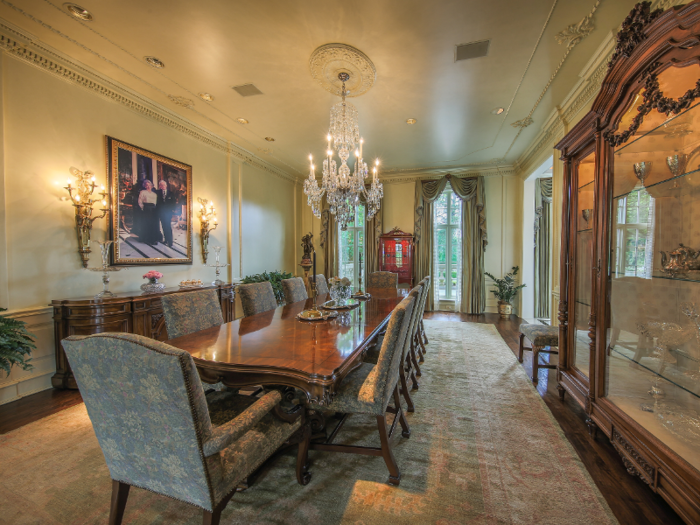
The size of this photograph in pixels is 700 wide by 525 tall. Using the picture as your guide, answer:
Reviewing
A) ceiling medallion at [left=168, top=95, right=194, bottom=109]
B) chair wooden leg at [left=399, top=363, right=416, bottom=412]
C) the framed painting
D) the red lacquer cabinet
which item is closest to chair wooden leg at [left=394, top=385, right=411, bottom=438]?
chair wooden leg at [left=399, top=363, right=416, bottom=412]

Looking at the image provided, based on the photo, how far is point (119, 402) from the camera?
1.06 meters

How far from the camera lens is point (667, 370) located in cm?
157

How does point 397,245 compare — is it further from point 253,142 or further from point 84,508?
point 84,508

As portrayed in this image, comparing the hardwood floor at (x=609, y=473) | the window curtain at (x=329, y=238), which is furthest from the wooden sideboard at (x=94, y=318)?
the window curtain at (x=329, y=238)

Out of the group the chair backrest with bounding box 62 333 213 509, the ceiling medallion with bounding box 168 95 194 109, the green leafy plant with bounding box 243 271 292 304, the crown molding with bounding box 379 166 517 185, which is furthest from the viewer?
the crown molding with bounding box 379 166 517 185

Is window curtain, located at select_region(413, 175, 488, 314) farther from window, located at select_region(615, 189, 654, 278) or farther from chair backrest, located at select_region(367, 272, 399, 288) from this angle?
window, located at select_region(615, 189, 654, 278)

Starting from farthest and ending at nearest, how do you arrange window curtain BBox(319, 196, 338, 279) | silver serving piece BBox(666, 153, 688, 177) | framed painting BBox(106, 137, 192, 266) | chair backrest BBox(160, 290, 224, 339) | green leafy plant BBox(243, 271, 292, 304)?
window curtain BBox(319, 196, 338, 279), green leafy plant BBox(243, 271, 292, 304), framed painting BBox(106, 137, 192, 266), chair backrest BBox(160, 290, 224, 339), silver serving piece BBox(666, 153, 688, 177)

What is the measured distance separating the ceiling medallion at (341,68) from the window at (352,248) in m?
4.08

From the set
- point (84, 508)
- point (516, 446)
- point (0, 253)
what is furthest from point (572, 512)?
point (0, 253)

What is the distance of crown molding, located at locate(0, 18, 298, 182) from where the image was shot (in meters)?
2.58

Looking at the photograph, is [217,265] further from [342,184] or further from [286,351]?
[286,351]

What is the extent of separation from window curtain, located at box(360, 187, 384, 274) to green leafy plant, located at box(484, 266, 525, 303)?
2379mm

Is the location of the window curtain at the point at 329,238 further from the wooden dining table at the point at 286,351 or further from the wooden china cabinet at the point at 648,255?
the wooden china cabinet at the point at 648,255

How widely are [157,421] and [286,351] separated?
67cm
